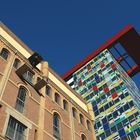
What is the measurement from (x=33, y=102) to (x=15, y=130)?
4146mm

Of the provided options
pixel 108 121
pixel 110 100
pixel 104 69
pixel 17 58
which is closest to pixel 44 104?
pixel 17 58

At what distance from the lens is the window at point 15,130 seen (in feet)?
51.5

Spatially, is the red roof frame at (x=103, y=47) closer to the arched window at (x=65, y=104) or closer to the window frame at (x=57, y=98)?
the arched window at (x=65, y=104)

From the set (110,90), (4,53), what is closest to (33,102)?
(4,53)

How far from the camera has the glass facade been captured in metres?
46.2

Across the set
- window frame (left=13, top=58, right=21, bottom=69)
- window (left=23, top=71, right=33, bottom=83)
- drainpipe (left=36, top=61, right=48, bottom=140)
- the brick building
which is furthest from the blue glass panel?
window frame (left=13, top=58, right=21, bottom=69)

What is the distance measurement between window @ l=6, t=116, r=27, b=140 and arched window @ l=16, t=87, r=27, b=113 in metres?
1.39

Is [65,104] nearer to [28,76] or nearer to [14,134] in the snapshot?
[28,76]

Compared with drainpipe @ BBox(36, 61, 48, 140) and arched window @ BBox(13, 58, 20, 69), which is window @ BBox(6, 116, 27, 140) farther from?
arched window @ BBox(13, 58, 20, 69)

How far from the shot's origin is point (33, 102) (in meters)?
20.3

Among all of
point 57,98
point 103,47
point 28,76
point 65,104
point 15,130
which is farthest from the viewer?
point 103,47

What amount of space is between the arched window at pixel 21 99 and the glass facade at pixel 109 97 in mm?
28649

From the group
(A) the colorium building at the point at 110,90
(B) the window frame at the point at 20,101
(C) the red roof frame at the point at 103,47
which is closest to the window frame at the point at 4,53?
(B) the window frame at the point at 20,101

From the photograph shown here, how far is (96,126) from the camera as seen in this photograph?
50.8m
